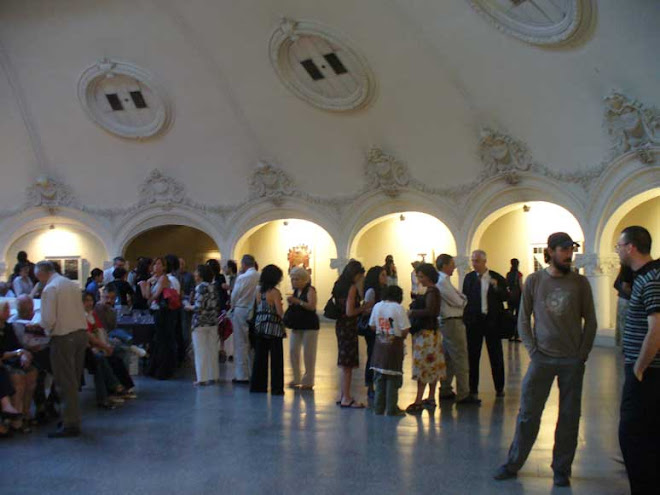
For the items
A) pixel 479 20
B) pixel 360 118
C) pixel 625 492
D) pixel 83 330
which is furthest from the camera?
pixel 360 118

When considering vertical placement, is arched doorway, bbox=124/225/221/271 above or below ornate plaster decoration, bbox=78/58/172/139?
below

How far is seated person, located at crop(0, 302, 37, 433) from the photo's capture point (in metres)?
6.72

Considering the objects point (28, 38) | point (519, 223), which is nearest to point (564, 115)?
point (519, 223)

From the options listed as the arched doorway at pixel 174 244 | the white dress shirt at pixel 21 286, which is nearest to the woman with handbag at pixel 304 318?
the white dress shirt at pixel 21 286

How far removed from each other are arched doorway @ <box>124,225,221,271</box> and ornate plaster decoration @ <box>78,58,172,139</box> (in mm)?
3868

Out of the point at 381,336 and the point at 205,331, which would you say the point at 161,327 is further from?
the point at 381,336

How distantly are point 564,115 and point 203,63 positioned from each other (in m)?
8.39

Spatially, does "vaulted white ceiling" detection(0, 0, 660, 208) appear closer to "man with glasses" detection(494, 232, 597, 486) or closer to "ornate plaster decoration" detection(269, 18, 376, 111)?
"ornate plaster decoration" detection(269, 18, 376, 111)

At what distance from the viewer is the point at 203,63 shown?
17.0 meters

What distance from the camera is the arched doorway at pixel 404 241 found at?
18.8m

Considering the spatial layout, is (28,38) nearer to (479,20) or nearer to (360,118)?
(360,118)

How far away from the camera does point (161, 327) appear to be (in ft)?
33.2

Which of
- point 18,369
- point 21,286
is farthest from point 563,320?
point 21,286

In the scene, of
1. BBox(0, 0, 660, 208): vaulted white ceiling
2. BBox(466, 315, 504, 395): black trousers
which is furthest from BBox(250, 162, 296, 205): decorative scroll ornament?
BBox(466, 315, 504, 395): black trousers
